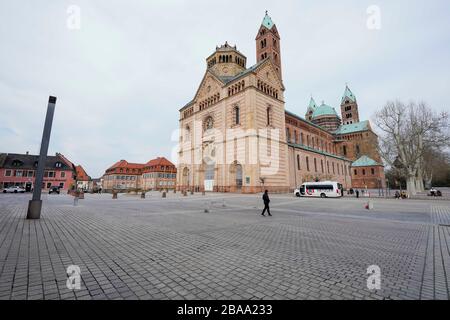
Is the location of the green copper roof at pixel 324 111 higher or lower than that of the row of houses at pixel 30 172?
higher

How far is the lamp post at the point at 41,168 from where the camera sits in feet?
31.7

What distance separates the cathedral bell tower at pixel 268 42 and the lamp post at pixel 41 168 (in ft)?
162

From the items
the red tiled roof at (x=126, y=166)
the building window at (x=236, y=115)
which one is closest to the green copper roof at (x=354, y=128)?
the building window at (x=236, y=115)

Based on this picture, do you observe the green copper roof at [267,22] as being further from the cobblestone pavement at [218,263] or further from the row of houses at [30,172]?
the row of houses at [30,172]

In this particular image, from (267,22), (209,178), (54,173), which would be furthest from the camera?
(54,173)

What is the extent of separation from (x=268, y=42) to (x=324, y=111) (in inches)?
1821

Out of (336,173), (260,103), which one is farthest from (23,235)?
(336,173)

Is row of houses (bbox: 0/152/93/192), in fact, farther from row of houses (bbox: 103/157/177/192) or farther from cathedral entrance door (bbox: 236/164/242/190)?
cathedral entrance door (bbox: 236/164/242/190)

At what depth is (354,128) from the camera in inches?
3009

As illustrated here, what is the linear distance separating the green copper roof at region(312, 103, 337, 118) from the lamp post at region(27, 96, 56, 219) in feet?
295

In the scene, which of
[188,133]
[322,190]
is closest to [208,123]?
[188,133]

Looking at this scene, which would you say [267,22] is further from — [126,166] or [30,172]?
[126,166]

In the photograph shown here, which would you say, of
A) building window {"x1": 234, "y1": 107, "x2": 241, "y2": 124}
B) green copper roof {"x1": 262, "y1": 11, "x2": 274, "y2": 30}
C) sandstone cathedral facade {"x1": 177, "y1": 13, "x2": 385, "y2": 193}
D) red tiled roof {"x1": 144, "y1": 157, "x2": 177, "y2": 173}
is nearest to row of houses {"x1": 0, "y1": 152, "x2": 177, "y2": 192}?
red tiled roof {"x1": 144, "y1": 157, "x2": 177, "y2": 173}

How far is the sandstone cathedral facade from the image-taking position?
118 feet
